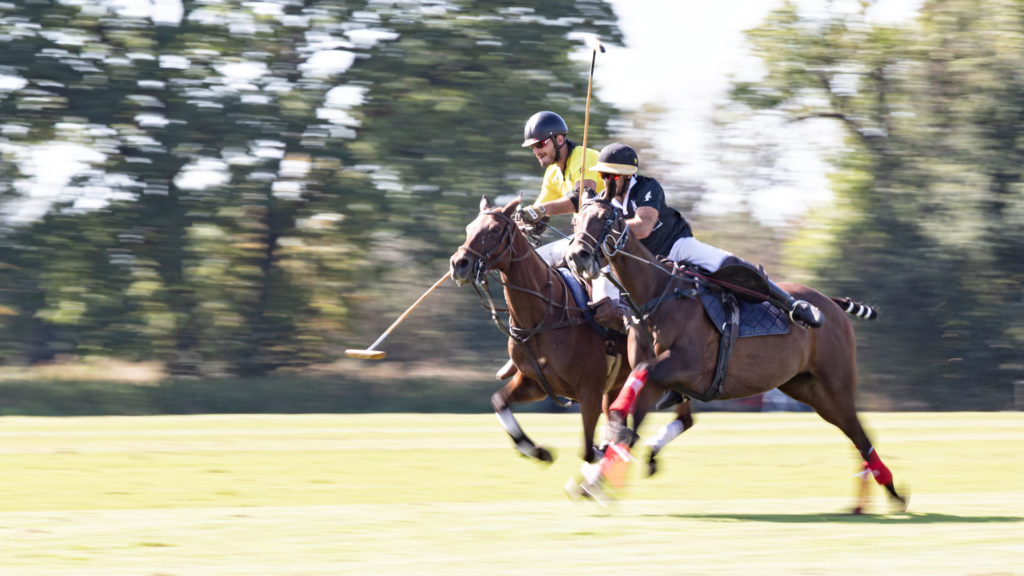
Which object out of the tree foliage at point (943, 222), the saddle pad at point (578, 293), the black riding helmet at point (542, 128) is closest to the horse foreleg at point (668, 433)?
the saddle pad at point (578, 293)

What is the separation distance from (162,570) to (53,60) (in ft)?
67.4

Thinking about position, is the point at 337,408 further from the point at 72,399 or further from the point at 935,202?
the point at 935,202

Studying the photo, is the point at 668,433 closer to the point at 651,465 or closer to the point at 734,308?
the point at 651,465

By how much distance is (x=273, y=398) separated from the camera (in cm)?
2559

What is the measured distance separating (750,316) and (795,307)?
33 centimetres

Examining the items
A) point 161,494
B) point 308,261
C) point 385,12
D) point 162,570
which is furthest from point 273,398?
point 162,570

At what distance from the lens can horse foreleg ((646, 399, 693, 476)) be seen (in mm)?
9609

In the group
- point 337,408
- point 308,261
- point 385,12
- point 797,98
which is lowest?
point 337,408

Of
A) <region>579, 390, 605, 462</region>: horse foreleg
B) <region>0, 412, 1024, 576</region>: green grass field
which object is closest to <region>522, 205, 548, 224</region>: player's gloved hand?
<region>579, 390, 605, 462</region>: horse foreleg

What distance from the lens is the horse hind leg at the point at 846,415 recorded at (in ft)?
29.9

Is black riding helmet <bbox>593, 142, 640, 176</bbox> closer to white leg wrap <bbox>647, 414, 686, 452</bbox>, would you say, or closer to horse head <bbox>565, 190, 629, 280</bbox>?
horse head <bbox>565, 190, 629, 280</bbox>

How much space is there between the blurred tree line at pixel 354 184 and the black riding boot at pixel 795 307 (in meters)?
16.9

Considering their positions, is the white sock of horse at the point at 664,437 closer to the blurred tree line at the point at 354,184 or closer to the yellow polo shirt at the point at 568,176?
the yellow polo shirt at the point at 568,176

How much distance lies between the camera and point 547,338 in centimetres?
968
